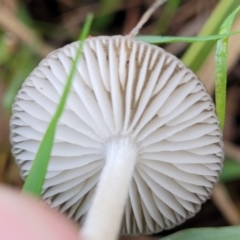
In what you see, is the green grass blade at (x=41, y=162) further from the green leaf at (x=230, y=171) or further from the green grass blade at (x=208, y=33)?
the green leaf at (x=230, y=171)

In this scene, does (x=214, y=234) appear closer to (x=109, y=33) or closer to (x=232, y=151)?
(x=232, y=151)

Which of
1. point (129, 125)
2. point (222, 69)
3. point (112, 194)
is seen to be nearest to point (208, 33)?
point (222, 69)

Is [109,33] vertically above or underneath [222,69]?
above

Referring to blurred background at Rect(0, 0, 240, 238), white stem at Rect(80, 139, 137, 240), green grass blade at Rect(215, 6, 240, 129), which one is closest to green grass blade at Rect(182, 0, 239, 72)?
blurred background at Rect(0, 0, 240, 238)

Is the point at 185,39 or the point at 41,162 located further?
the point at 185,39

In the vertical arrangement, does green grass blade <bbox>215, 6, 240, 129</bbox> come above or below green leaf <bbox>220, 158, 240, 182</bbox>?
above

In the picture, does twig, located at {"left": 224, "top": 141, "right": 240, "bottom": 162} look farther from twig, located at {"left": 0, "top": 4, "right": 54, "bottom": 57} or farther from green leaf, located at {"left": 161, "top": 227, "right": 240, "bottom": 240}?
twig, located at {"left": 0, "top": 4, "right": 54, "bottom": 57}

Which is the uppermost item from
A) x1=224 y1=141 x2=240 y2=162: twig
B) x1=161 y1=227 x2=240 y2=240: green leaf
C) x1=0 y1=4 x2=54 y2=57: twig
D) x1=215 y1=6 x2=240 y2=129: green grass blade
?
x1=0 y1=4 x2=54 y2=57: twig

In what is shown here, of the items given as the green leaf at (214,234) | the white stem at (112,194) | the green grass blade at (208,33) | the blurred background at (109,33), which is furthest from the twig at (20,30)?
the green leaf at (214,234)
